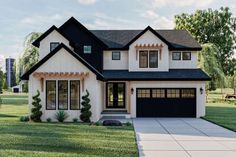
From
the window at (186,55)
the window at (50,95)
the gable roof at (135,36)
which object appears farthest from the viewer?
the window at (186,55)

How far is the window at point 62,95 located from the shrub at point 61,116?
1.19 feet

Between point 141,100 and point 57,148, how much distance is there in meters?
13.1

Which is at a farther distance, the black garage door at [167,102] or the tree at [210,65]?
the tree at [210,65]

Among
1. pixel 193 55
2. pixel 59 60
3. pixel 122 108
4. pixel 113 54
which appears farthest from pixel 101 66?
pixel 193 55

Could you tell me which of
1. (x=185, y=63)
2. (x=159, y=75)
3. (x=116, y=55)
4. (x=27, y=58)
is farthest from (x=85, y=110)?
(x=27, y=58)

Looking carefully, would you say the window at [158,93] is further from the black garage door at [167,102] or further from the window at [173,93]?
the window at [173,93]

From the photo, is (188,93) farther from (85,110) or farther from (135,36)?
(85,110)

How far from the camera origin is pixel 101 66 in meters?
24.2

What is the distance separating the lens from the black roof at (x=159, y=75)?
73.9 feet

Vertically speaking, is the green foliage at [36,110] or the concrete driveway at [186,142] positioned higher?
the green foliage at [36,110]

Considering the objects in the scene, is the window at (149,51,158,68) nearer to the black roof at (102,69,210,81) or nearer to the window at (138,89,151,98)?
the black roof at (102,69,210,81)

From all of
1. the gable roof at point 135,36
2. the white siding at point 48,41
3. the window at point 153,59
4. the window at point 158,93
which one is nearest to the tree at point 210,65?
the gable roof at point 135,36

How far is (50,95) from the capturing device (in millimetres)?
19688

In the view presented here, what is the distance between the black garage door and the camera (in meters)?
23.1
